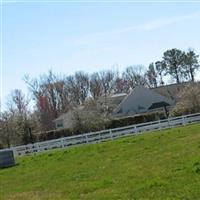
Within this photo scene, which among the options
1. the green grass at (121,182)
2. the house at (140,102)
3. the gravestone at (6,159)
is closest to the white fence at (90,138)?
the gravestone at (6,159)

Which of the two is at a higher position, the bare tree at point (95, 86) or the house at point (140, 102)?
the bare tree at point (95, 86)

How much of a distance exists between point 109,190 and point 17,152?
27217mm

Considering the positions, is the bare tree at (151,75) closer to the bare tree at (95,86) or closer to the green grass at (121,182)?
the bare tree at (95,86)

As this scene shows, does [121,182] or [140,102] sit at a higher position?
[140,102]

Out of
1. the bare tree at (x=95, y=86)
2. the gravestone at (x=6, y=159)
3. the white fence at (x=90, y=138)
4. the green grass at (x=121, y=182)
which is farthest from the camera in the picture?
the bare tree at (x=95, y=86)

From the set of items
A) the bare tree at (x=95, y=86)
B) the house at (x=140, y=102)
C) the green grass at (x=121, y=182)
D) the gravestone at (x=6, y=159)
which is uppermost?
the bare tree at (x=95, y=86)

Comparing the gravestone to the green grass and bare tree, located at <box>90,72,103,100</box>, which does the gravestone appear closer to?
the green grass

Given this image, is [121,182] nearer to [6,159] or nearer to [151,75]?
[6,159]

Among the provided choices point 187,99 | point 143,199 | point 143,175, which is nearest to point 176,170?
point 143,175

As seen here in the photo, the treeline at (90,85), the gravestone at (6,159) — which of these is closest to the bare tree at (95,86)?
the treeline at (90,85)

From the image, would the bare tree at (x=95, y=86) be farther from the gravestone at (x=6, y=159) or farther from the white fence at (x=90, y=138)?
the gravestone at (x=6, y=159)

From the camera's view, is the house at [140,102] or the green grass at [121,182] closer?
the green grass at [121,182]

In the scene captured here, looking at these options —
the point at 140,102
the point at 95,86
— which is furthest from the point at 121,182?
the point at 95,86

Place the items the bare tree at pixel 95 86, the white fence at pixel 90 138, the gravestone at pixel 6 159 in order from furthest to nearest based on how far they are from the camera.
Answer: 1. the bare tree at pixel 95 86
2. the white fence at pixel 90 138
3. the gravestone at pixel 6 159
